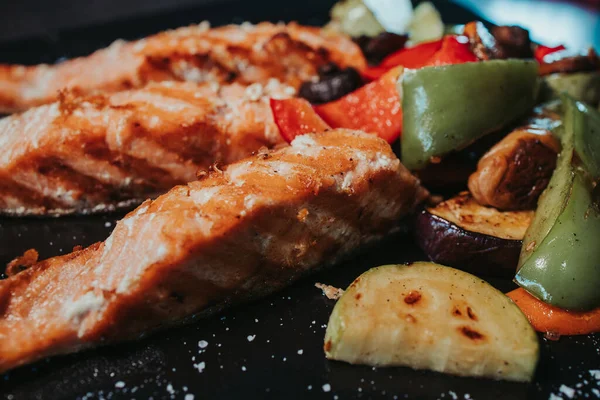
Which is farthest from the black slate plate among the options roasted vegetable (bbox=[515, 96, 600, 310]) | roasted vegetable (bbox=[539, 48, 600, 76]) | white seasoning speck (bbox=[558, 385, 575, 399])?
roasted vegetable (bbox=[539, 48, 600, 76])

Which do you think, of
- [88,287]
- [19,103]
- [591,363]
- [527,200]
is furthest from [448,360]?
[19,103]

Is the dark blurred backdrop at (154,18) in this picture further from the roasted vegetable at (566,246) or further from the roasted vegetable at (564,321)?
the roasted vegetable at (564,321)

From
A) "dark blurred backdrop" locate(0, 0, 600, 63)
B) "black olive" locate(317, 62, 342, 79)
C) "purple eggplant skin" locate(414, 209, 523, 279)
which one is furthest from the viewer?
"dark blurred backdrop" locate(0, 0, 600, 63)

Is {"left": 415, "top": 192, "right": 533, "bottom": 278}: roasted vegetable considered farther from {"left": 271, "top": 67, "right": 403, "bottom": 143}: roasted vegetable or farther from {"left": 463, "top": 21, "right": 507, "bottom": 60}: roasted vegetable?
{"left": 463, "top": 21, "right": 507, "bottom": 60}: roasted vegetable

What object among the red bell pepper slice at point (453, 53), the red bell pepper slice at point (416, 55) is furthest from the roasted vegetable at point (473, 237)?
the red bell pepper slice at point (416, 55)

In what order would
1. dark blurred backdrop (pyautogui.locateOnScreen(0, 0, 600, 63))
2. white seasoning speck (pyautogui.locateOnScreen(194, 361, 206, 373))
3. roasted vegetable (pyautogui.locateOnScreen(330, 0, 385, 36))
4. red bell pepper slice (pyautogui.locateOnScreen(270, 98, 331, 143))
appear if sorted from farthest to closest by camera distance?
1. dark blurred backdrop (pyautogui.locateOnScreen(0, 0, 600, 63))
2. roasted vegetable (pyautogui.locateOnScreen(330, 0, 385, 36))
3. red bell pepper slice (pyautogui.locateOnScreen(270, 98, 331, 143))
4. white seasoning speck (pyautogui.locateOnScreen(194, 361, 206, 373))

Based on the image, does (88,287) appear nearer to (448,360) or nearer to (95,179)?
(95,179)

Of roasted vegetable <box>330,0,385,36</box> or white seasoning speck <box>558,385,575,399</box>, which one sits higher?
roasted vegetable <box>330,0,385,36</box>
